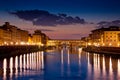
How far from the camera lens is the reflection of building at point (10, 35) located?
137 m

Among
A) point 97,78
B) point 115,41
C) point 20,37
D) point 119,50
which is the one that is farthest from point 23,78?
point 20,37

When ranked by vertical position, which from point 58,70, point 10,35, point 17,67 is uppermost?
point 10,35

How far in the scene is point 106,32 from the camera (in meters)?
151

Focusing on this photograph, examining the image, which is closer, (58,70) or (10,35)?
(58,70)

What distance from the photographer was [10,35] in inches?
6097

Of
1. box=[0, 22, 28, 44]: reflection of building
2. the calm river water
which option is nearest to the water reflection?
the calm river water

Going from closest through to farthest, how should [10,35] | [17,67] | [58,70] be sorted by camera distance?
[58,70]
[17,67]
[10,35]

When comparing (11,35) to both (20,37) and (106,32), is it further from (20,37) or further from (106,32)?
(106,32)

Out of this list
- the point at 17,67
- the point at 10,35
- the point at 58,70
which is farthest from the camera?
the point at 10,35

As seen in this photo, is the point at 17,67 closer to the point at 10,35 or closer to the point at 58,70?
the point at 58,70

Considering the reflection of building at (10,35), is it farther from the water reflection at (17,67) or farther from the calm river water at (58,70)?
the calm river water at (58,70)

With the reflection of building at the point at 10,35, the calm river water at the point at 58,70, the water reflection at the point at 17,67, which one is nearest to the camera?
the calm river water at the point at 58,70

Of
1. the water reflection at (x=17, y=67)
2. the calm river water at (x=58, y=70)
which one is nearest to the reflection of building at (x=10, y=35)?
the water reflection at (x=17, y=67)

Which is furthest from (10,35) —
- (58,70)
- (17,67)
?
(58,70)
